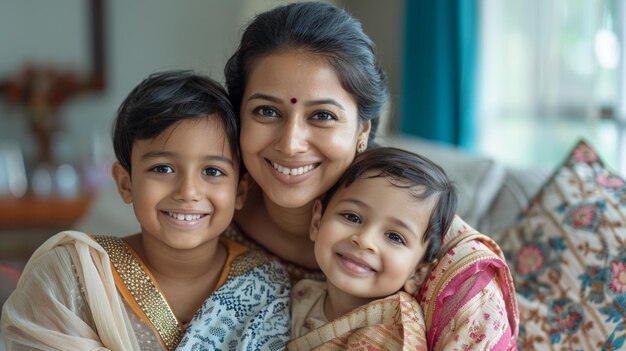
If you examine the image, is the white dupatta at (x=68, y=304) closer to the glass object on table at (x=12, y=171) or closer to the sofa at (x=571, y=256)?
the sofa at (x=571, y=256)

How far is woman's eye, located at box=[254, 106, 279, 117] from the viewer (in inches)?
60.2

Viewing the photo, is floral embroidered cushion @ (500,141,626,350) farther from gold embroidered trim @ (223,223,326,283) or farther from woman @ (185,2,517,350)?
gold embroidered trim @ (223,223,326,283)

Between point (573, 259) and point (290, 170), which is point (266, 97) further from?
point (573, 259)

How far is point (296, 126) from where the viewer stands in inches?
58.6

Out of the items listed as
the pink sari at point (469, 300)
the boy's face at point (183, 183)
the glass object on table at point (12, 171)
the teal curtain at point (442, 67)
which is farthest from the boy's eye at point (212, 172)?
the glass object on table at point (12, 171)

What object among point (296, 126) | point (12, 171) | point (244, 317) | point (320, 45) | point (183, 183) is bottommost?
point (12, 171)

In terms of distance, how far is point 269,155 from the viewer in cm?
152

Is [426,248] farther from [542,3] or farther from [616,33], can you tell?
[542,3]

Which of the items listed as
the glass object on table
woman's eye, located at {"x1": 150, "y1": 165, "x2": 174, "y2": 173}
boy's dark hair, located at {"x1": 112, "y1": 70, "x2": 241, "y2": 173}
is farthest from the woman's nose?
the glass object on table

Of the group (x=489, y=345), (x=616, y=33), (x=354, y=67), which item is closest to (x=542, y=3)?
(x=616, y=33)

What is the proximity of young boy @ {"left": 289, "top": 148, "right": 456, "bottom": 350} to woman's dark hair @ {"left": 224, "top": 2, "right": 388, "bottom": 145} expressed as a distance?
0.53 feet

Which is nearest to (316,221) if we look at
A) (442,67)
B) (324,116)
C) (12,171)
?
(324,116)

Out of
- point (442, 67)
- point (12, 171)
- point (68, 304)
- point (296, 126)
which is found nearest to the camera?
point (68, 304)

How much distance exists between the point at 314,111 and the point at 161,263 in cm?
45
